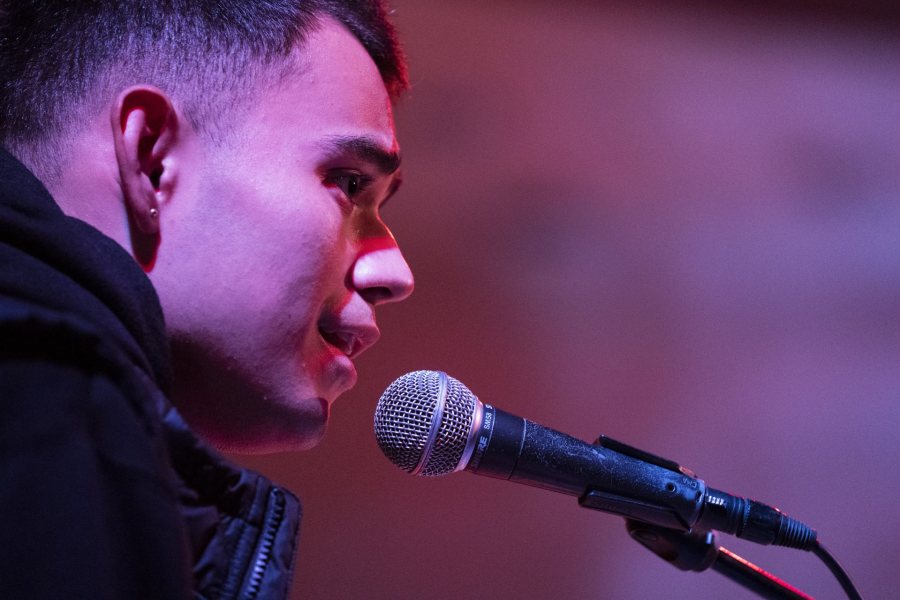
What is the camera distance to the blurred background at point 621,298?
199 cm

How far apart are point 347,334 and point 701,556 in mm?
631

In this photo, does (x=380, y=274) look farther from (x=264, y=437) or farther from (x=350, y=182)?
(x=264, y=437)

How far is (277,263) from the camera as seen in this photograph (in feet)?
3.22

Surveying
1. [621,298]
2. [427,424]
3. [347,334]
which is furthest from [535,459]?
[621,298]

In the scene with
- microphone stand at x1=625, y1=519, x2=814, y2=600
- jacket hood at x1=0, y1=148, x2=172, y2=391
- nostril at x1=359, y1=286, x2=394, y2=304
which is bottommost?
microphone stand at x1=625, y1=519, x2=814, y2=600

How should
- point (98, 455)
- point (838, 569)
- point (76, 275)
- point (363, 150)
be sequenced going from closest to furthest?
point (98, 455), point (76, 275), point (363, 150), point (838, 569)

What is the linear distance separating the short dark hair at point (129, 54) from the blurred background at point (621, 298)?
3.35ft

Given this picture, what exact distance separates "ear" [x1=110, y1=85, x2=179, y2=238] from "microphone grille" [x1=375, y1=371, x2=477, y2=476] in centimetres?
40

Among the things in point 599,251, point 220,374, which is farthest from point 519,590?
point 220,374

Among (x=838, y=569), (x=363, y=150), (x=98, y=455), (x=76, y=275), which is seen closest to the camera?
(x=98, y=455)

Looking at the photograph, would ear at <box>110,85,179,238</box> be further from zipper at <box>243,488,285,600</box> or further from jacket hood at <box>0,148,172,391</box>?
zipper at <box>243,488,285,600</box>

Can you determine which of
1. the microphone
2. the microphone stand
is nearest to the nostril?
the microphone

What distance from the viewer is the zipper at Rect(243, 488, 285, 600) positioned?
73cm

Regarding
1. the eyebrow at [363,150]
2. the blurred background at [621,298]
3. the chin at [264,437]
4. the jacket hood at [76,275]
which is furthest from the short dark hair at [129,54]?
the blurred background at [621,298]
